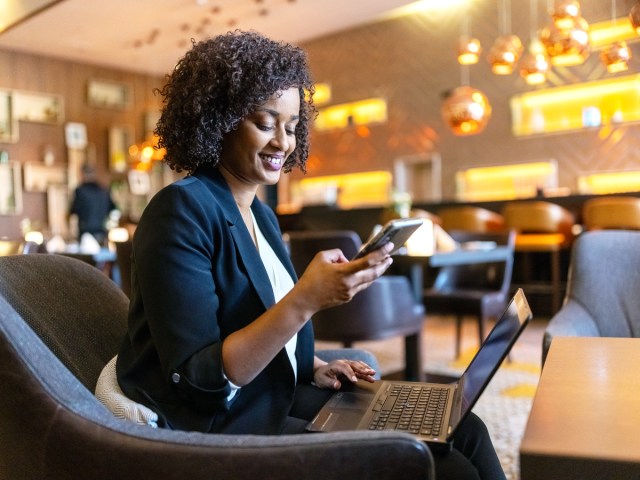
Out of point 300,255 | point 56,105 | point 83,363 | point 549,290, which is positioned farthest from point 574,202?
point 56,105

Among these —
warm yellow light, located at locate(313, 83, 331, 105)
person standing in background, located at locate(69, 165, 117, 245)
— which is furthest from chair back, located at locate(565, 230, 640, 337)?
warm yellow light, located at locate(313, 83, 331, 105)

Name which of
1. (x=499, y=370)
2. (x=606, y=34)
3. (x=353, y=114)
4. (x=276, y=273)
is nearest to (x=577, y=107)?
(x=606, y=34)

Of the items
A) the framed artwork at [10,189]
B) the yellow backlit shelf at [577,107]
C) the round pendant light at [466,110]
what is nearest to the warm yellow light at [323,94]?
the yellow backlit shelf at [577,107]

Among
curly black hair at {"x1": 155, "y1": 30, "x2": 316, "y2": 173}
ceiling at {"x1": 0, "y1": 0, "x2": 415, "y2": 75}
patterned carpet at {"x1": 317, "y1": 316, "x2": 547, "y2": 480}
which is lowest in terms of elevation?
patterned carpet at {"x1": 317, "y1": 316, "x2": 547, "y2": 480}

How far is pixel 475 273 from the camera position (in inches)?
171

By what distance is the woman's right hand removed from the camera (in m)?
1.02

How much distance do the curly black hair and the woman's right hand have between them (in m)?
0.39

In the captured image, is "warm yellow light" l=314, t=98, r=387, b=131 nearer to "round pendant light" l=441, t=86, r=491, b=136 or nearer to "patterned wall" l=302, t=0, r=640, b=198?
"patterned wall" l=302, t=0, r=640, b=198

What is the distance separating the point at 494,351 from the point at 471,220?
5.33m

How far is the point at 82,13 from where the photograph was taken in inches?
319

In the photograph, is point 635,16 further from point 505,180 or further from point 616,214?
point 505,180

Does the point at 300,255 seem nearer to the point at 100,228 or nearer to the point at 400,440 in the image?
the point at 400,440

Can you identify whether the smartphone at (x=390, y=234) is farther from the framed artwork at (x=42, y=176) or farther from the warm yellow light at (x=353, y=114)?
the framed artwork at (x=42, y=176)

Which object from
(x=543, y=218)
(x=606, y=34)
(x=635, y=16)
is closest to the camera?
(x=635, y=16)
